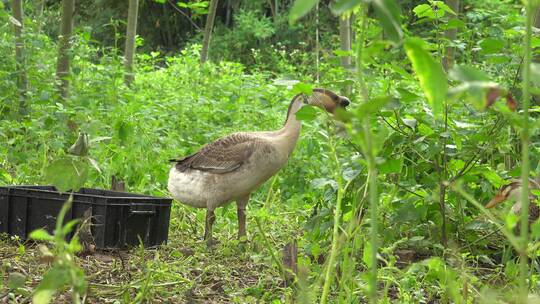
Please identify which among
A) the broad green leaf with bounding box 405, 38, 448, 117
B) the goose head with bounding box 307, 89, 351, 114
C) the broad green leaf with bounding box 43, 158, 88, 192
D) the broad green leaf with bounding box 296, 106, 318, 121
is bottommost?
the broad green leaf with bounding box 43, 158, 88, 192

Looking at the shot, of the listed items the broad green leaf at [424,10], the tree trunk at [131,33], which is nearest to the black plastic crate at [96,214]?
the broad green leaf at [424,10]

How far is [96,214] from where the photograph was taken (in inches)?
199

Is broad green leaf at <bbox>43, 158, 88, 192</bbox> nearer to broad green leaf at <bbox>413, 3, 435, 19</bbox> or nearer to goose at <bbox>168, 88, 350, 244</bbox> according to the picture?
broad green leaf at <bbox>413, 3, 435, 19</bbox>

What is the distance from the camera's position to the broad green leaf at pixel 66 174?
3.59 m

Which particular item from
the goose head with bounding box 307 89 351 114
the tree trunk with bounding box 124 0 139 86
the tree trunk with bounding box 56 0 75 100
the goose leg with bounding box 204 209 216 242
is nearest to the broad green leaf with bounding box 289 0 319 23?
the goose head with bounding box 307 89 351 114

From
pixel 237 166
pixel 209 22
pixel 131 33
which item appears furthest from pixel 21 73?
pixel 237 166

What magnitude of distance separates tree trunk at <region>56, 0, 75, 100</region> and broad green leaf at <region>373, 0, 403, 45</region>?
23.6 ft

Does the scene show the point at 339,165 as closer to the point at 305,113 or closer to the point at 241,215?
the point at 305,113

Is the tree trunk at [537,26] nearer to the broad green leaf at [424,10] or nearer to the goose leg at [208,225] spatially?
the broad green leaf at [424,10]

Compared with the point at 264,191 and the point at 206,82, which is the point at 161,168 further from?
the point at 206,82

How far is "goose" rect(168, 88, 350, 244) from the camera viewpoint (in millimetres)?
5688

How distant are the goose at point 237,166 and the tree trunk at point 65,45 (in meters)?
2.93

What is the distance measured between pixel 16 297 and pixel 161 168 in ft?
12.3

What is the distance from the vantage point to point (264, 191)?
25.2ft
